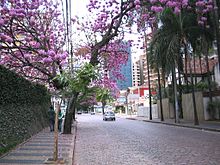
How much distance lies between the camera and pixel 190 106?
121ft

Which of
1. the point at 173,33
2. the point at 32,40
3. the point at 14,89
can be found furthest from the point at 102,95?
the point at 173,33

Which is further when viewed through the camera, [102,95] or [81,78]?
[102,95]

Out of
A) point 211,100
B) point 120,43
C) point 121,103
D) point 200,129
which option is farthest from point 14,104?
point 121,103

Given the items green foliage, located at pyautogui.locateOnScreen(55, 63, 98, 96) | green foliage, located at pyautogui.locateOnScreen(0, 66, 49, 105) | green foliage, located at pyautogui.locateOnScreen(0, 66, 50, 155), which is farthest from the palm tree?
green foliage, located at pyautogui.locateOnScreen(55, 63, 98, 96)

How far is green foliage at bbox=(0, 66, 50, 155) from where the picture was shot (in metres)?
13.8

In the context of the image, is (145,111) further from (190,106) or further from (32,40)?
(32,40)

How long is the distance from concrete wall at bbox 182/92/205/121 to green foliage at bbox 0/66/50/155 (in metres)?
17.9

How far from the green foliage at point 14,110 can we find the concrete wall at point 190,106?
17907 mm

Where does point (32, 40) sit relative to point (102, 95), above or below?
above

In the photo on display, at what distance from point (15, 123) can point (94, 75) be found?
5488mm

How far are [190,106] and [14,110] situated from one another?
2428 centimetres

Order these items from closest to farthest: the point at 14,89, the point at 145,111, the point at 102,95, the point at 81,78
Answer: the point at 81,78 < the point at 102,95 < the point at 14,89 < the point at 145,111

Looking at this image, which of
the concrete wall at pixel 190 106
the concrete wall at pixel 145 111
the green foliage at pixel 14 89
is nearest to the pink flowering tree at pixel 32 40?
the green foliage at pixel 14 89

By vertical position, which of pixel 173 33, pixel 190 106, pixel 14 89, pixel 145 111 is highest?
pixel 173 33
